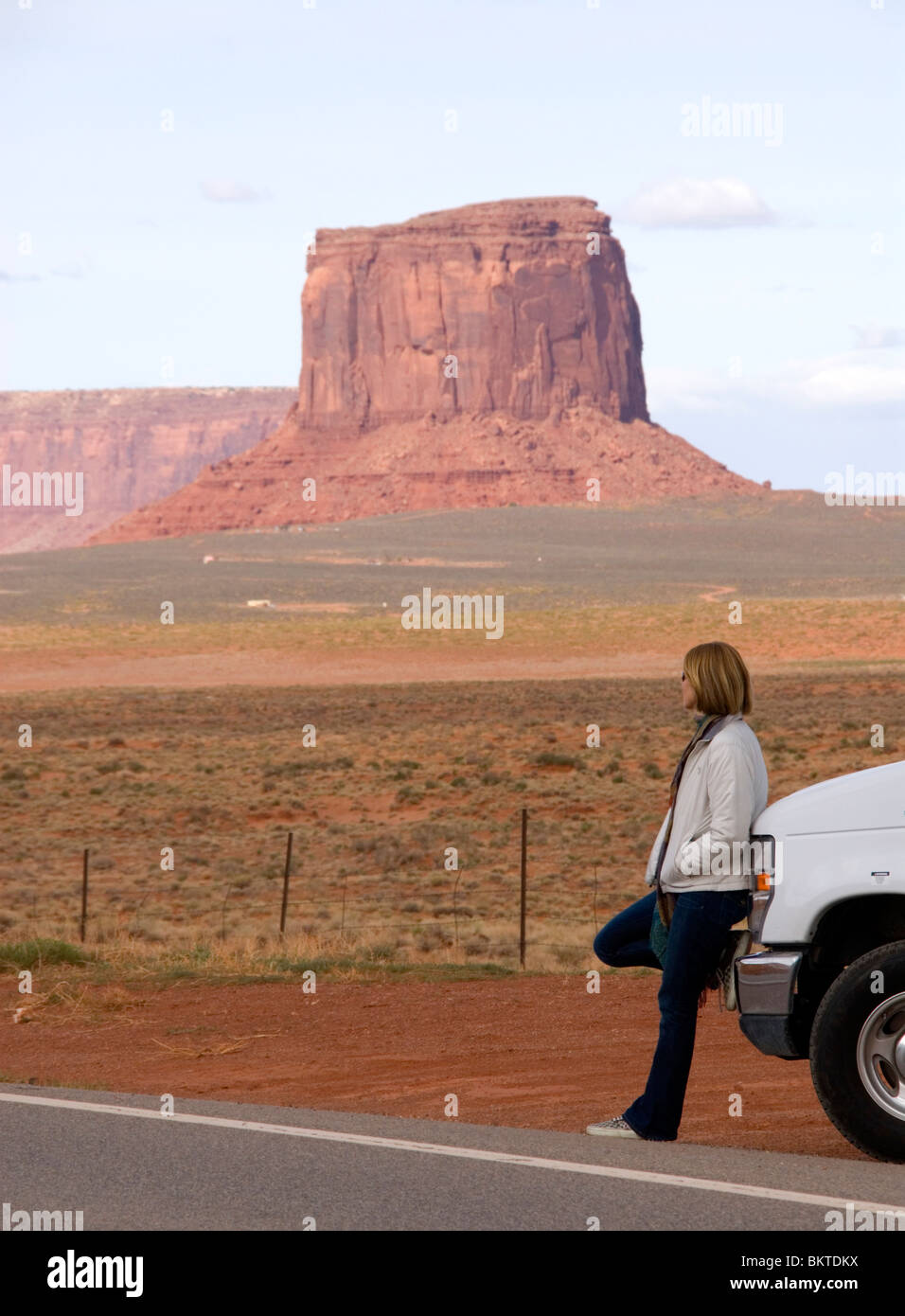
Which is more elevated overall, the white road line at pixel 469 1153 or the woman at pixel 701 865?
the woman at pixel 701 865

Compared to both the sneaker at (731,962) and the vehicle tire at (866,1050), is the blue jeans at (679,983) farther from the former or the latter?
the vehicle tire at (866,1050)

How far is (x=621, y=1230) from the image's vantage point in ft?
16.7

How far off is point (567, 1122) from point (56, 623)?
72.8 meters

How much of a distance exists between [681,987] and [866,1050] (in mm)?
746

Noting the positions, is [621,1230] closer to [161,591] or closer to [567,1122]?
[567,1122]

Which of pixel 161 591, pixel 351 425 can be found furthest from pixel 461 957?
pixel 351 425

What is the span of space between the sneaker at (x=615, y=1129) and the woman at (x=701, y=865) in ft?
0.18

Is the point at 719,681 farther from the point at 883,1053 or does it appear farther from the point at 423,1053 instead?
the point at 423,1053

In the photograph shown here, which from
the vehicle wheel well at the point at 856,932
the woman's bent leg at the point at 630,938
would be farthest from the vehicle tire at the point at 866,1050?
the woman's bent leg at the point at 630,938

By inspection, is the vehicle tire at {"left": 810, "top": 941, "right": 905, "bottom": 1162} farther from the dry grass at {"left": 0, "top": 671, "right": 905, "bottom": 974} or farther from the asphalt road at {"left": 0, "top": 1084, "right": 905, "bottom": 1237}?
the dry grass at {"left": 0, "top": 671, "right": 905, "bottom": 974}

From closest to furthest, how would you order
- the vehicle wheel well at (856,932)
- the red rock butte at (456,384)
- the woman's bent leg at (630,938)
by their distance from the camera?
the vehicle wheel well at (856,932), the woman's bent leg at (630,938), the red rock butte at (456,384)

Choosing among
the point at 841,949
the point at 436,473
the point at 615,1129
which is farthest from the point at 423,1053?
the point at 436,473

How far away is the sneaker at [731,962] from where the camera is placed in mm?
6328

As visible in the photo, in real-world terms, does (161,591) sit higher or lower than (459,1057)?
higher
